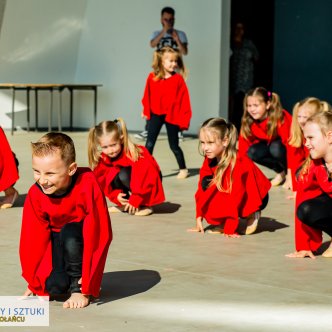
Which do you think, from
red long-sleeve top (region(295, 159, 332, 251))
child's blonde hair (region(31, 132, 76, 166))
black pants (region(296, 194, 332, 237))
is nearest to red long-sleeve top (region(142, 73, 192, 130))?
red long-sleeve top (region(295, 159, 332, 251))

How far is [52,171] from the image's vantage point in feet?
16.3

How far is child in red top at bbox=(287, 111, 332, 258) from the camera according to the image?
6.09 m

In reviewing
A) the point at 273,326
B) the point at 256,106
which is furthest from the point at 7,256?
the point at 256,106

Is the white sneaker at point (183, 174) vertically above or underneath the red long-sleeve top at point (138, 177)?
underneath

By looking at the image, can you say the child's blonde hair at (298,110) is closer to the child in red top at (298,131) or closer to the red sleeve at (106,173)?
the child in red top at (298,131)

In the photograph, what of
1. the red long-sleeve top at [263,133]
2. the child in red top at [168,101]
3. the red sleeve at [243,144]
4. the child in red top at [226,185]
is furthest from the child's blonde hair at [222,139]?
the child in red top at [168,101]

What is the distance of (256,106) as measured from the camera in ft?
30.4

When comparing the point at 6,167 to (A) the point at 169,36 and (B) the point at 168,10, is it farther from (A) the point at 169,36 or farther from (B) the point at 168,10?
(A) the point at 169,36

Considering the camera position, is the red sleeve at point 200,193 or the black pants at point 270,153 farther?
the black pants at point 270,153

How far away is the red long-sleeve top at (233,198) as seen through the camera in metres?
7.12

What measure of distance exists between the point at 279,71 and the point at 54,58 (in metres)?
3.74

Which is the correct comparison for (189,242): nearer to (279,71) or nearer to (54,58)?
(54,58)

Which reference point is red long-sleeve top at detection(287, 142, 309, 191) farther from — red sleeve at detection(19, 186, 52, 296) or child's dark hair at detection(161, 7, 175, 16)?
child's dark hair at detection(161, 7, 175, 16)

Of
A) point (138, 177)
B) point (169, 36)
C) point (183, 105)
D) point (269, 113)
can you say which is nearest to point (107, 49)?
point (169, 36)
